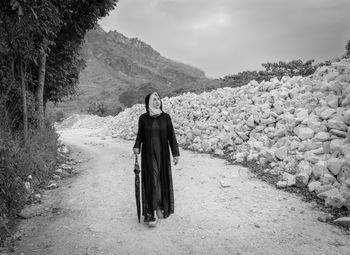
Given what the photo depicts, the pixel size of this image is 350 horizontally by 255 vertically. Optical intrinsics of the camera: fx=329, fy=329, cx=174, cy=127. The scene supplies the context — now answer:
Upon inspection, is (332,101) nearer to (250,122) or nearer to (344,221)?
(250,122)

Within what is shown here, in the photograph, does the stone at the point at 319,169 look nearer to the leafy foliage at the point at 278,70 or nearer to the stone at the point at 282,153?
the stone at the point at 282,153

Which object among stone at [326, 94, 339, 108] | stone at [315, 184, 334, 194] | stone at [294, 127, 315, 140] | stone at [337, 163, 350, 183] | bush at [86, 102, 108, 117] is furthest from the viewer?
bush at [86, 102, 108, 117]

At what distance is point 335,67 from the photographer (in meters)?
11.0

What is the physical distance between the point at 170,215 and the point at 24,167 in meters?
3.36

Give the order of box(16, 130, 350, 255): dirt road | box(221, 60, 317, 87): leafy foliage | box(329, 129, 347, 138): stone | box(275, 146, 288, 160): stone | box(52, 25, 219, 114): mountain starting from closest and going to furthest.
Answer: box(16, 130, 350, 255): dirt road < box(329, 129, 347, 138): stone < box(275, 146, 288, 160): stone < box(221, 60, 317, 87): leafy foliage < box(52, 25, 219, 114): mountain

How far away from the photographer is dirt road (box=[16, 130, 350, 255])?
4.52 meters

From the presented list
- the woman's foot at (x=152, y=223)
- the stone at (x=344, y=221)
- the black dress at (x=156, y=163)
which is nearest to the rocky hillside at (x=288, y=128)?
the stone at (x=344, y=221)

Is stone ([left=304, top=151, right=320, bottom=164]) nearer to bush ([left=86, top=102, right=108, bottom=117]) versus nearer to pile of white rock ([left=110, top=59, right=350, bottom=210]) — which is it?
pile of white rock ([left=110, top=59, right=350, bottom=210])

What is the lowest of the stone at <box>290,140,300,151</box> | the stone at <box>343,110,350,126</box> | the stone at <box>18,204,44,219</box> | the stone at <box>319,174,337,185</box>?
the stone at <box>18,204,44,219</box>

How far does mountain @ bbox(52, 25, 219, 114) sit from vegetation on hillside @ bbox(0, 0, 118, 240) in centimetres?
2026

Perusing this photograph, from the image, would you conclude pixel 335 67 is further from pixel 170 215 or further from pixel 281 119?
pixel 170 215

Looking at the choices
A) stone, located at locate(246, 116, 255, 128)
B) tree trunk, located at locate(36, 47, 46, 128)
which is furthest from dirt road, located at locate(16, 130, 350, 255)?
tree trunk, located at locate(36, 47, 46, 128)

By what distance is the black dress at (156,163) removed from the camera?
5414mm

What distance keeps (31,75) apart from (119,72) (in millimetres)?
65882
